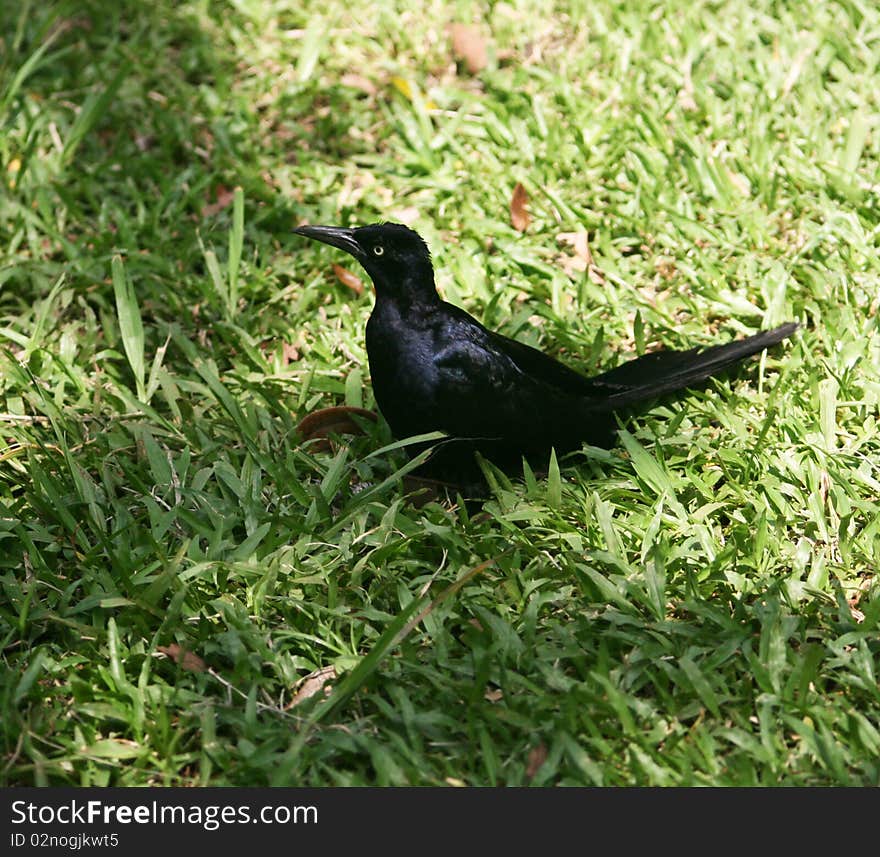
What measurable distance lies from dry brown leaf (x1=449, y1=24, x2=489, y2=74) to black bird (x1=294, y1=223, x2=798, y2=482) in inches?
89.7

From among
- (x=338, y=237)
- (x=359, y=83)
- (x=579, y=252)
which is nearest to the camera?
(x=338, y=237)

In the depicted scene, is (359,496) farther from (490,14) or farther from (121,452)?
(490,14)

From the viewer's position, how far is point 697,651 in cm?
322

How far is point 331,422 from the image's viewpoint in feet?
13.8

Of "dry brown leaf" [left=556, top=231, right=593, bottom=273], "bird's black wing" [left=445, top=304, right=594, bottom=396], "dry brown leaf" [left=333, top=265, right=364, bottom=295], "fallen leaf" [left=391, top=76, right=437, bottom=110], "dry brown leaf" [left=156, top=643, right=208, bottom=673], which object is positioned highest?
"fallen leaf" [left=391, top=76, right=437, bottom=110]

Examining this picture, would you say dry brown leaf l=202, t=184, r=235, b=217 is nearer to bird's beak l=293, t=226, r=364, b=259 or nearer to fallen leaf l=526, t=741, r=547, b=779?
bird's beak l=293, t=226, r=364, b=259

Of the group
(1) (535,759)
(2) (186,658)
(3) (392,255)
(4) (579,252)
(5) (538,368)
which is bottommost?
(2) (186,658)

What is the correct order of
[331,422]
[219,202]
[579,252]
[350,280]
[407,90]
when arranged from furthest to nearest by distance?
[407,90]
[219,202]
[579,252]
[350,280]
[331,422]

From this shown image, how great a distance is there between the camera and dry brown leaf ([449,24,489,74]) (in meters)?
5.92

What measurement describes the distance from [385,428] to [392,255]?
2.08 feet

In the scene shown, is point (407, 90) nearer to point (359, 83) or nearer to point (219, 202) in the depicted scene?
point (359, 83)

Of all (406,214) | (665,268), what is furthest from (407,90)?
(665,268)

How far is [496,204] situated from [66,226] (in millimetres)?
1884

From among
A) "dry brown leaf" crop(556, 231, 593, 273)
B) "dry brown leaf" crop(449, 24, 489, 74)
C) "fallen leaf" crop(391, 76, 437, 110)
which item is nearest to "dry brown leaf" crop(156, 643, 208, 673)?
"dry brown leaf" crop(556, 231, 593, 273)
